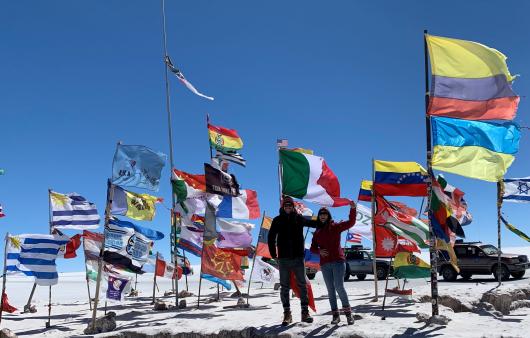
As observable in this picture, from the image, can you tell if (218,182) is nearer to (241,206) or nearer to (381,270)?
(241,206)

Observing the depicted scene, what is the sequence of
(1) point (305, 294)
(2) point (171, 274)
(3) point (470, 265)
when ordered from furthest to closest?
Result: (3) point (470, 265), (2) point (171, 274), (1) point (305, 294)

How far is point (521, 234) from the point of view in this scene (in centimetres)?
1582

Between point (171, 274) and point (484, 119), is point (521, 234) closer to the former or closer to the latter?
point (484, 119)

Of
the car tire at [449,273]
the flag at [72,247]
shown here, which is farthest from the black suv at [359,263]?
the flag at [72,247]

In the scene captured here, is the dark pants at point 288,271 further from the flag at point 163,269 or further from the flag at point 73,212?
the flag at point 73,212

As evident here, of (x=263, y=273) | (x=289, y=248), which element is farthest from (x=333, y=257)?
(x=263, y=273)

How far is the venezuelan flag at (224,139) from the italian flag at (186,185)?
2.14 meters

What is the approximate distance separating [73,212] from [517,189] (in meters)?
15.4

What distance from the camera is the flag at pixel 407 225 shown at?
963cm

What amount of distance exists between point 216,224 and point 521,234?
1009 centimetres

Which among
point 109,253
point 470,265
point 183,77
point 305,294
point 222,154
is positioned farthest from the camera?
point 470,265

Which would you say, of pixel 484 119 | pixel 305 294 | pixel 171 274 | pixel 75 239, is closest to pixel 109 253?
pixel 75 239

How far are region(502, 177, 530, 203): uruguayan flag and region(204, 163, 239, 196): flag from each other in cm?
1029

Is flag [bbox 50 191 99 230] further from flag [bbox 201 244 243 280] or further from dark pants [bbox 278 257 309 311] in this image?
dark pants [bbox 278 257 309 311]
